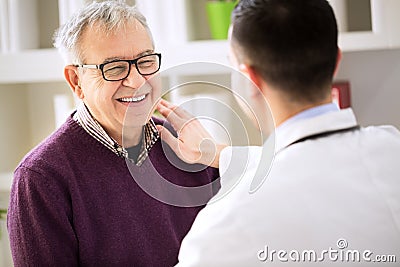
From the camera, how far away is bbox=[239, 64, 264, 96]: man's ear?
1.13 m

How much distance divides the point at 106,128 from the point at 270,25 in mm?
661

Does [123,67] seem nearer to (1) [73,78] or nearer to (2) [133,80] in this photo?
(2) [133,80]

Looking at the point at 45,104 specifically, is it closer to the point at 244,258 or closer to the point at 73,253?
the point at 73,253

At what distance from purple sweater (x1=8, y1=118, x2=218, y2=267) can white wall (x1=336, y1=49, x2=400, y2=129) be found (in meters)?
0.67

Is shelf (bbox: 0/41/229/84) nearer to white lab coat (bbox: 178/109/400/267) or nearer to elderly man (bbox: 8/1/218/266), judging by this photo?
elderly man (bbox: 8/1/218/266)

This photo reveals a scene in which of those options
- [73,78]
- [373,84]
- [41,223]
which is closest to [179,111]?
[73,78]

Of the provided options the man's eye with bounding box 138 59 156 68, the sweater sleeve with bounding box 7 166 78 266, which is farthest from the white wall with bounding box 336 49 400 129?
the sweater sleeve with bounding box 7 166 78 266

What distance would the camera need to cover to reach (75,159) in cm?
159

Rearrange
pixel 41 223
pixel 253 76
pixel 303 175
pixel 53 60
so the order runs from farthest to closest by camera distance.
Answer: pixel 53 60 → pixel 41 223 → pixel 253 76 → pixel 303 175

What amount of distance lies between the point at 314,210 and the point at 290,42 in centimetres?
26

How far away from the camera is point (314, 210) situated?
1026 mm

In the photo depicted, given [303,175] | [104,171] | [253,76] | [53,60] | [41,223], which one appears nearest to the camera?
[303,175]


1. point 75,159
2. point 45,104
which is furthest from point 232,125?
point 45,104

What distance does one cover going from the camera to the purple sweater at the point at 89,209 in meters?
1.52
